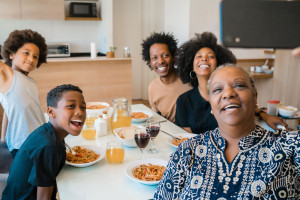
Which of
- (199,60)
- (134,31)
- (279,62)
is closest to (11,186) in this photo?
(199,60)

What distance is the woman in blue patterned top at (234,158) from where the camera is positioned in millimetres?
1019

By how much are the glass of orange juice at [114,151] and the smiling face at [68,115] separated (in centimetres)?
22

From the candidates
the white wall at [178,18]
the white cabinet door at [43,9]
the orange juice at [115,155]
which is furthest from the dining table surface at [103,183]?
the white cabinet door at [43,9]

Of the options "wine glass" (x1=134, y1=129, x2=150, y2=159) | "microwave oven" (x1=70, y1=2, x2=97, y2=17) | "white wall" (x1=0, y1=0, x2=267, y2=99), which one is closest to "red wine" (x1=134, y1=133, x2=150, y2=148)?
"wine glass" (x1=134, y1=129, x2=150, y2=159)

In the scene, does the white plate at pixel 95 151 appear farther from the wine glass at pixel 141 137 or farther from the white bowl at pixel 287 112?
the white bowl at pixel 287 112

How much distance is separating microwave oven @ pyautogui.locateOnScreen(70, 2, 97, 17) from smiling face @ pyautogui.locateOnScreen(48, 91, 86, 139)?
4.17m

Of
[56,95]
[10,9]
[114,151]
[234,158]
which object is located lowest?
[114,151]

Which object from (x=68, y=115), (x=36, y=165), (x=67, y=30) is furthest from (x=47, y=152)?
(x=67, y=30)

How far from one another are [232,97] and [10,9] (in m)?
4.88

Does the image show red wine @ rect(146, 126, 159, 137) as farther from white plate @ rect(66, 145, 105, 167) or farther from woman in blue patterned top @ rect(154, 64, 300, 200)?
woman in blue patterned top @ rect(154, 64, 300, 200)

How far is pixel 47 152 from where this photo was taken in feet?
4.34

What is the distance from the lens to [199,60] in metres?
2.31

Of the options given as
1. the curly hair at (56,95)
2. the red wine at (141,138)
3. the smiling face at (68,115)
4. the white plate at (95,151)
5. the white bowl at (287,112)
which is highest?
the curly hair at (56,95)

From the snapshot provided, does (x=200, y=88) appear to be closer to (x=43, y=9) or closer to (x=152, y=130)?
(x=152, y=130)
